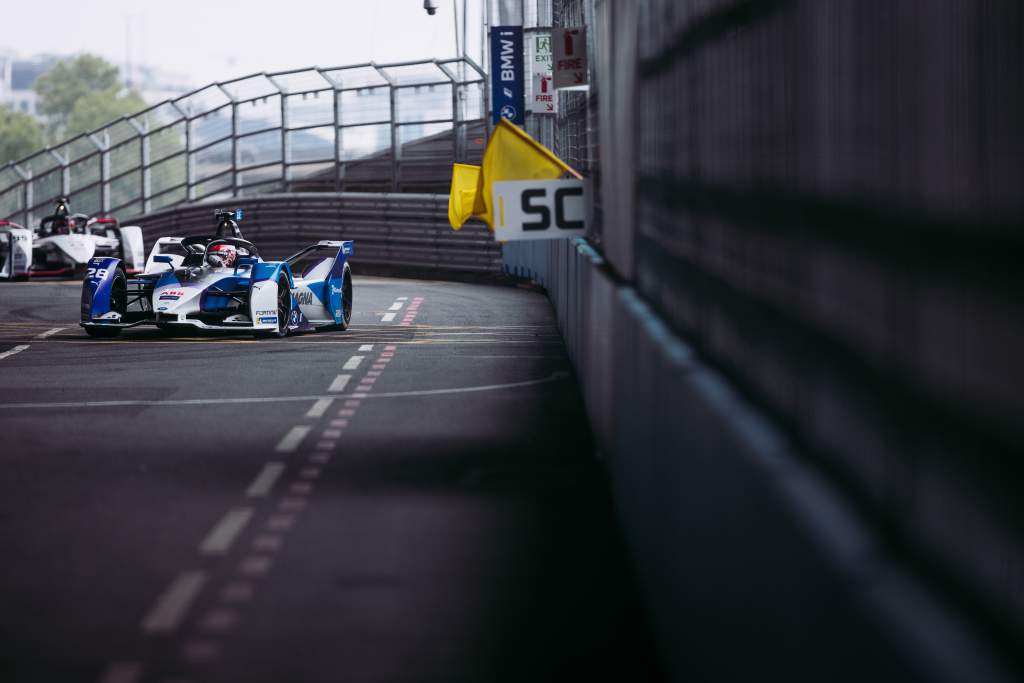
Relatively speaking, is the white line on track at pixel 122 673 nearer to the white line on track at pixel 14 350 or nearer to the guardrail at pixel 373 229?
the white line on track at pixel 14 350

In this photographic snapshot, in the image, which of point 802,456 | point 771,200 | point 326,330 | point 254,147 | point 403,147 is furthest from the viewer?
point 254,147

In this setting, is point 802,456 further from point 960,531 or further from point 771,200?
point 960,531

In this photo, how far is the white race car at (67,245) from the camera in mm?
32375

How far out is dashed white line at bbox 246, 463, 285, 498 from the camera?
9.38 meters

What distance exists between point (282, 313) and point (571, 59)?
495cm

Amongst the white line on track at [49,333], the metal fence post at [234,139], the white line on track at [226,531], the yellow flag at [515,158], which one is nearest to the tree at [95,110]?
the metal fence post at [234,139]

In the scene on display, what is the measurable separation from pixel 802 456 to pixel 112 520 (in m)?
5.62

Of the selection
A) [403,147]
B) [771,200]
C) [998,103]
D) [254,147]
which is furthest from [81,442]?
[254,147]

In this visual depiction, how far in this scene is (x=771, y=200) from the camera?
171 inches

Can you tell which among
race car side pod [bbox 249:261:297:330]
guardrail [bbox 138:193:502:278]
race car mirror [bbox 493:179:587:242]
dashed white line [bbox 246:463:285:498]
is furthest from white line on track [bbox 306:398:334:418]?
guardrail [bbox 138:193:502:278]

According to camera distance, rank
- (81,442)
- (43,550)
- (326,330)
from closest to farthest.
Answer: (43,550) < (81,442) < (326,330)

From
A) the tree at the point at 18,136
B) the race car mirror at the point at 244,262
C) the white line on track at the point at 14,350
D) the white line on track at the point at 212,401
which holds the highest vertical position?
the tree at the point at 18,136

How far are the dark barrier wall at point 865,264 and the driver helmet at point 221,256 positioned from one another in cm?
1336

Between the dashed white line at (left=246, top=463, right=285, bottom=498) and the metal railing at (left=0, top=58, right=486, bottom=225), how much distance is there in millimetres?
25736
